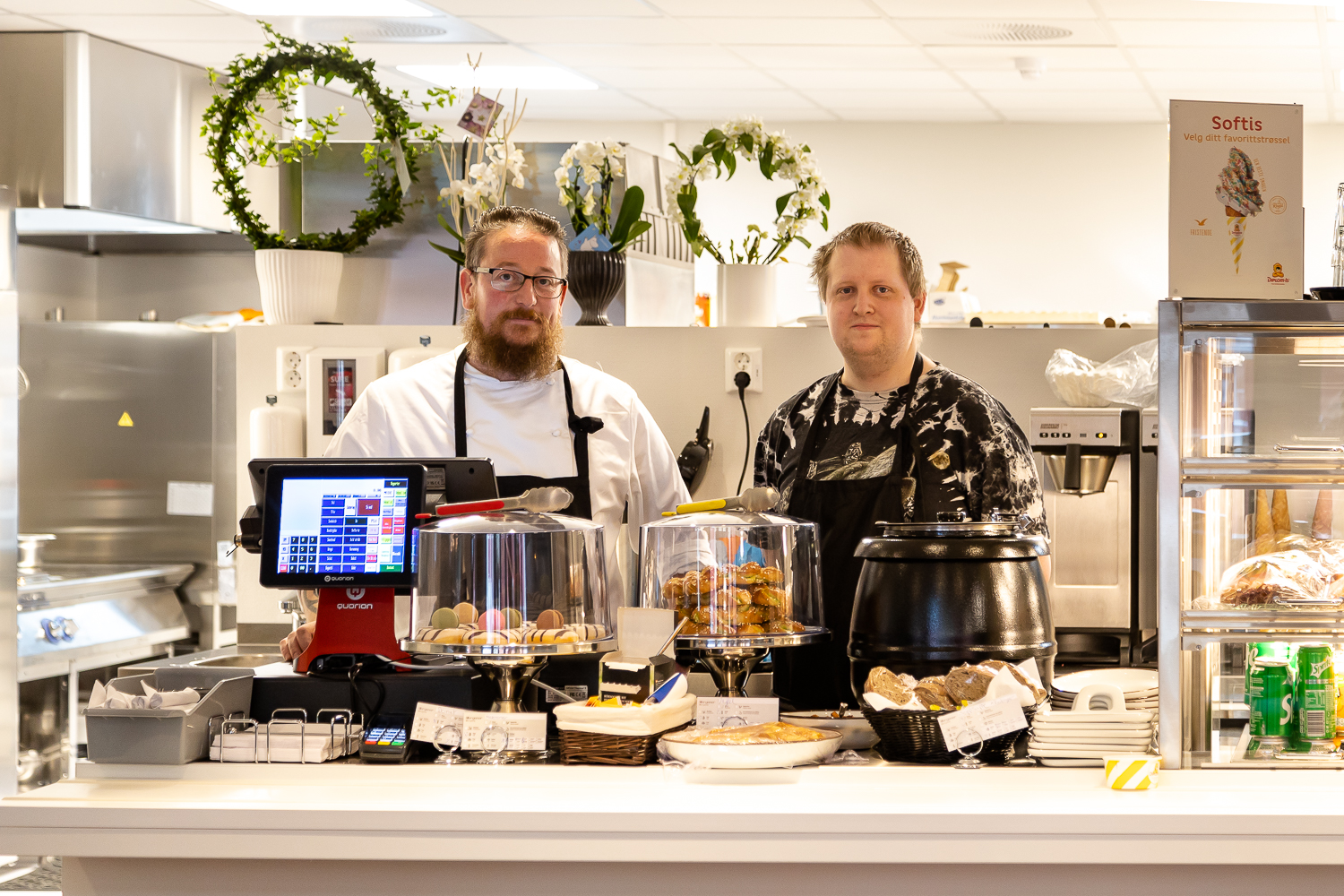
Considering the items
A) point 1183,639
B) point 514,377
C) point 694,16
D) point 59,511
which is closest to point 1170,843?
point 1183,639

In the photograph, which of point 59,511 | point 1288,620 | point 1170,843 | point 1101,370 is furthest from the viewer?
point 59,511

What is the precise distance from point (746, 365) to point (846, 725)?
2074 millimetres

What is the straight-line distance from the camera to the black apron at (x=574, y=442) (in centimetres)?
278

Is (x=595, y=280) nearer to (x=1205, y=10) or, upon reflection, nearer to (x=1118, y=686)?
(x=1118, y=686)

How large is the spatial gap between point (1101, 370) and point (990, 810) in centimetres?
248

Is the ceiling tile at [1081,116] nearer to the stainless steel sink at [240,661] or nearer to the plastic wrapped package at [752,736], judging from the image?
the stainless steel sink at [240,661]

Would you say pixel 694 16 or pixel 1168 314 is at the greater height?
pixel 694 16

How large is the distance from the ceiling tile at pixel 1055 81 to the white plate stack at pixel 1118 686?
16.1ft

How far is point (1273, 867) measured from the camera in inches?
67.1

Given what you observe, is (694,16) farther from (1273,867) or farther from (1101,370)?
(1273,867)

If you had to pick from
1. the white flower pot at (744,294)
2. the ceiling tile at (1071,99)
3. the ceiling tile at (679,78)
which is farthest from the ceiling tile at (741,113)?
the white flower pot at (744,294)

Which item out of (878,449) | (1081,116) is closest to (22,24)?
(878,449)

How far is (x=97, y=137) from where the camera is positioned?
512cm

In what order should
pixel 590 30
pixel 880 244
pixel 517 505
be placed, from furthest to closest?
pixel 590 30 < pixel 880 244 < pixel 517 505
